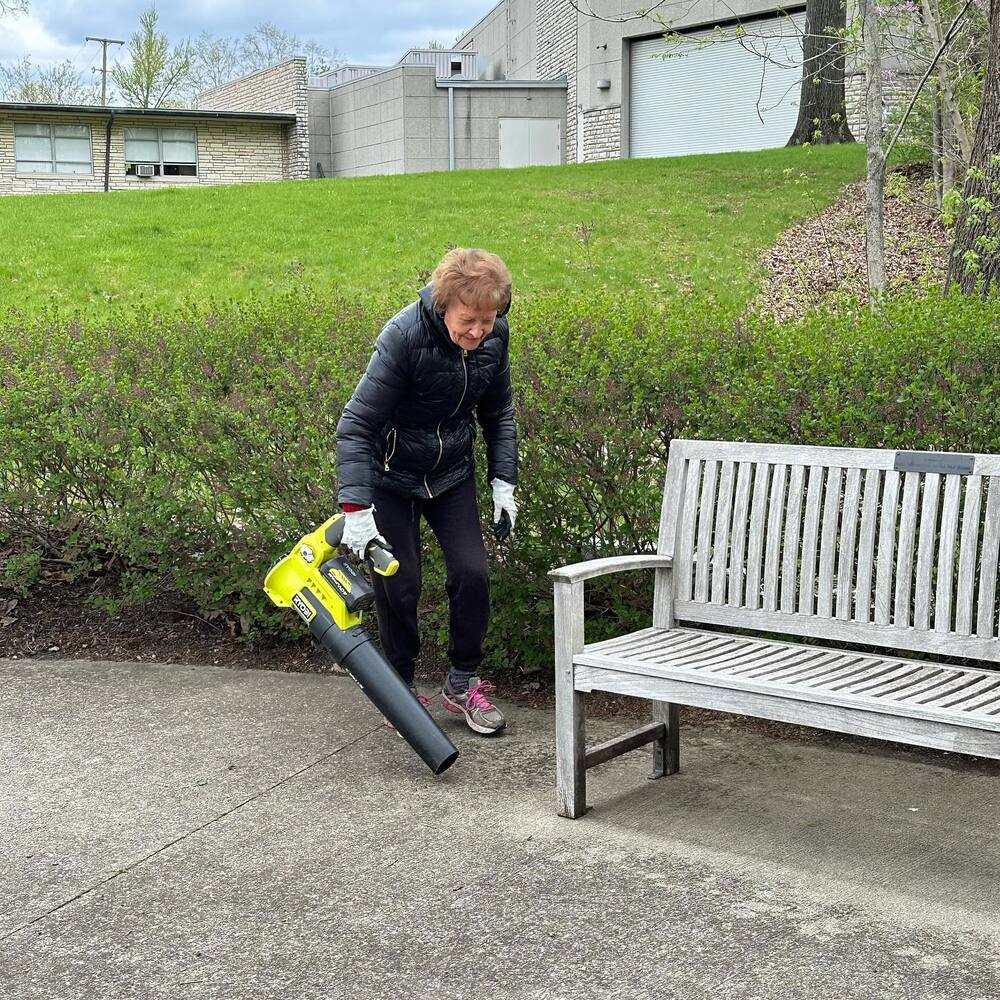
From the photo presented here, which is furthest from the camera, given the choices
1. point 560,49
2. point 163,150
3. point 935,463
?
point 163,150

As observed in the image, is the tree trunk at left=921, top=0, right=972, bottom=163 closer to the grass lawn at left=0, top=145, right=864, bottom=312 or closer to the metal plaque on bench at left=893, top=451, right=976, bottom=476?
the grass lawn at left=0, top=145, right=864, bottom=312

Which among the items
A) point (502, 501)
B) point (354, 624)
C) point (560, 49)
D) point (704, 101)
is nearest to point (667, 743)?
point (502, 501)

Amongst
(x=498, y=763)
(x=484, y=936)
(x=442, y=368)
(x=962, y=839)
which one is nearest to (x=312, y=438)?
(x=442, y=368)

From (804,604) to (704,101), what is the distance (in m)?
30.3

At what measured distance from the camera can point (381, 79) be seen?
41.8 meters

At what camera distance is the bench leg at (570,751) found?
3.89 metres

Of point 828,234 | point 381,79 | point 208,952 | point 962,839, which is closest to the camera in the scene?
point 208,952

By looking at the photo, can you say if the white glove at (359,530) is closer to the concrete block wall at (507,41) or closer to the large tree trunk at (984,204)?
the large tree trunk at (984,204)

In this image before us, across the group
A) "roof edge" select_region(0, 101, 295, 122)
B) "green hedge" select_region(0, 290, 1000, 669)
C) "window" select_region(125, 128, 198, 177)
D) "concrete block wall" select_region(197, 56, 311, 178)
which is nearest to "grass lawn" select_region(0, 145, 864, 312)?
"green hedge" select_region(0, 290, 1000, 669)

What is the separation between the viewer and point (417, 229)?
61.5ft

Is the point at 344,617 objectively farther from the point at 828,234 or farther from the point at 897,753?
the point at 828,234

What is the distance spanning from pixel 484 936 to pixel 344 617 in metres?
1.35

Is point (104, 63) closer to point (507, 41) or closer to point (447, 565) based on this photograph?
point (507, 41)

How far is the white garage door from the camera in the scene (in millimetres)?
30719
